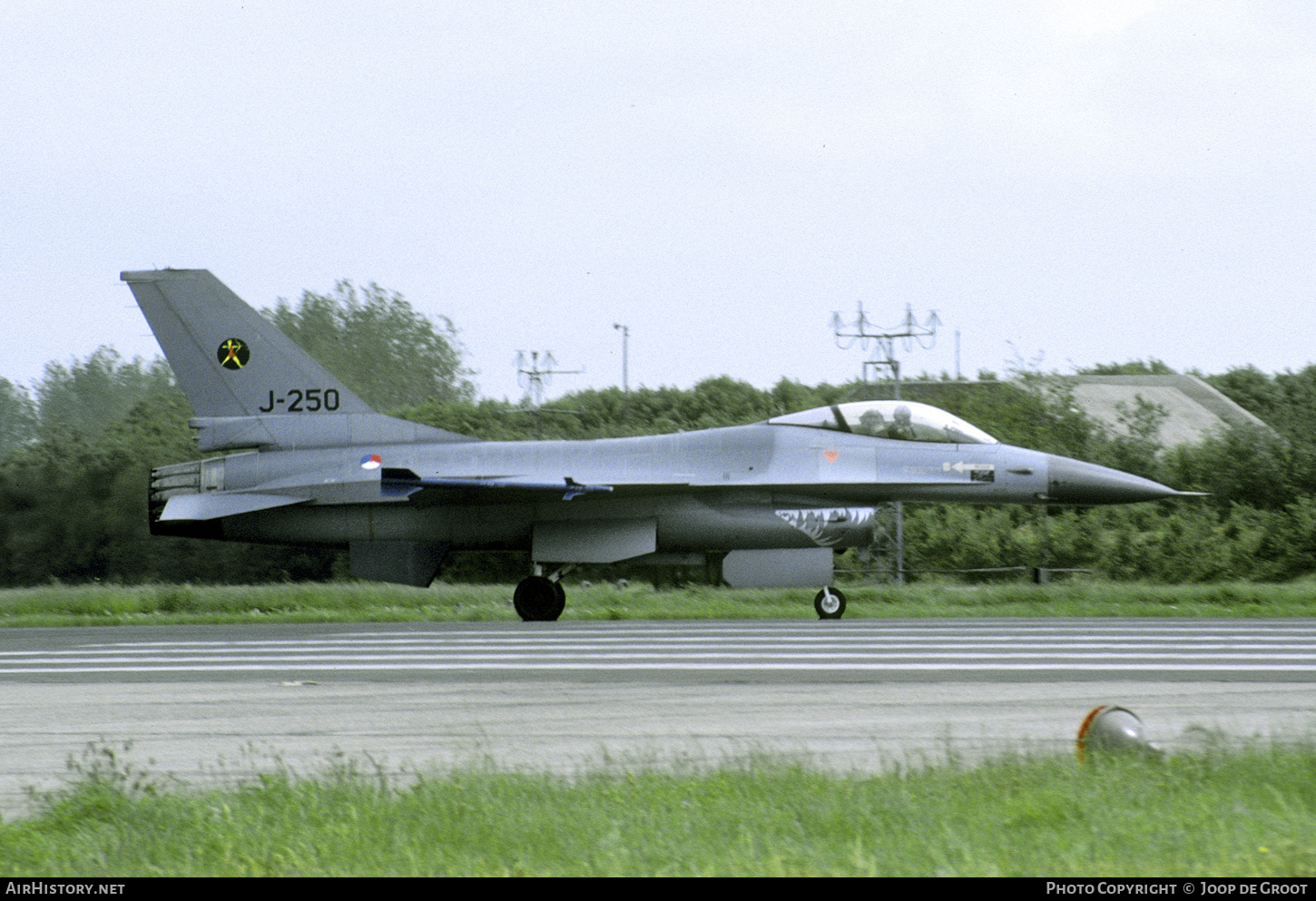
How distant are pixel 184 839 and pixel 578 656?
6.70 metres

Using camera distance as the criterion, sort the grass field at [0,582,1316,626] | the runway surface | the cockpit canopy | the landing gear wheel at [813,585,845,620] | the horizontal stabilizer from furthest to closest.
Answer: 1. the grass field at [0,582,1316,626]
2. the horizontal stabilizer
3. the cockpit canopy
4. the landing gear wheel at [813,585,845,620]
5. the runway surface

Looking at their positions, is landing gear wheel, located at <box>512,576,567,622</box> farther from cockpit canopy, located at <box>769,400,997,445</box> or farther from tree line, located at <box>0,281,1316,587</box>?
tree line, located at <box>0,281,1316,587</box>

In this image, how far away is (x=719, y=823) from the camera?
455 cm

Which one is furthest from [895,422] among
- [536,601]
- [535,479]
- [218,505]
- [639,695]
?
[639,695]

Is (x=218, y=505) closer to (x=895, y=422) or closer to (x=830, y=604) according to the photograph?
(x=830, y=604)

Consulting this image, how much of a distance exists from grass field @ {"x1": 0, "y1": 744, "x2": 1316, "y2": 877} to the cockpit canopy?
10.8 m

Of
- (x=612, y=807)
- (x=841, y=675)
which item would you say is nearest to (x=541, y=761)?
(x=612, y=807)

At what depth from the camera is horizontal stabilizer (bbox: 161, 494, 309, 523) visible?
54.4ft

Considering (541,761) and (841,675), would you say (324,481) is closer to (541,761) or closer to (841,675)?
(841,675)

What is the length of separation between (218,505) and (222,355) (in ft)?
6.50

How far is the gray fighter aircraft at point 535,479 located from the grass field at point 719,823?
1066cm

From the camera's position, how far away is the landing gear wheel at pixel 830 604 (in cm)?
1602

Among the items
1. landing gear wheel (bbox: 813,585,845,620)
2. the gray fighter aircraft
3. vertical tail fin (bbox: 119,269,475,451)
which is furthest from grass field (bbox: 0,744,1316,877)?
vertical tail fin (bbox: 119,269,475,451)

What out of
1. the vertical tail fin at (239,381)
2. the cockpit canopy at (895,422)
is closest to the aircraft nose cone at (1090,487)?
the cockpit canopy at (895,422)
